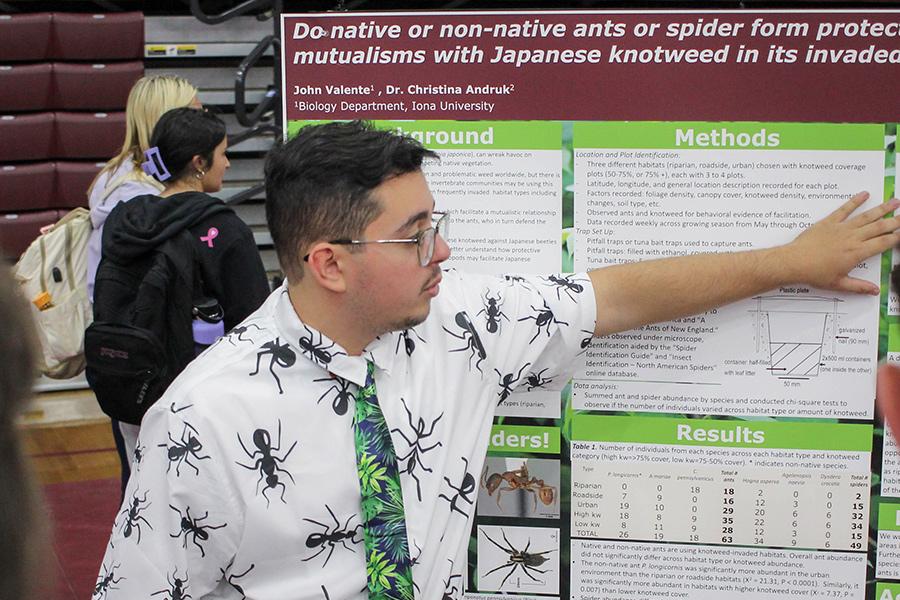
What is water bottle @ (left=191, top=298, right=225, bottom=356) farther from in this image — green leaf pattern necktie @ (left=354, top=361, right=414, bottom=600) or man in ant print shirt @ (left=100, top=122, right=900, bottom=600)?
green leaf pattern necktie @ (left=354, top=361, right=414, bottom=600)

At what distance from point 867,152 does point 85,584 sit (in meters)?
3.43

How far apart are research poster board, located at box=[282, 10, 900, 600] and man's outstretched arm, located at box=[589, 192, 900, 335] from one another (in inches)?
1.2

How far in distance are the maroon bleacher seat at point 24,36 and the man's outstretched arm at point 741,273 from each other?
5944 mm

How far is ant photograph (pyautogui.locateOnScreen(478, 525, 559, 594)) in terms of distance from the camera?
222cm

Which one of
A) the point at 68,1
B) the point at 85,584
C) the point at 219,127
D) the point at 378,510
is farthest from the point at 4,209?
the point at 378,510

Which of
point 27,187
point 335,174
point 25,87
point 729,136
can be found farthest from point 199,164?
point 25,87

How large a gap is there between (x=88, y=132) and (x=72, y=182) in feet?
1.09

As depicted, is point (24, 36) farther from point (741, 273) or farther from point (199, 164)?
point (741, 273)

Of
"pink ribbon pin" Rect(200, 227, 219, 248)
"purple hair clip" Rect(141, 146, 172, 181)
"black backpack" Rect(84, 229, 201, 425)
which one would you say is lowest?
"black backpack" Rect(84, 229, 201, 425)

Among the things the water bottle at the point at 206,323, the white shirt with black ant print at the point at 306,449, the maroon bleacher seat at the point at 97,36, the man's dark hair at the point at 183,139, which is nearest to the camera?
the white shirt with black ant print at the point at 306,449

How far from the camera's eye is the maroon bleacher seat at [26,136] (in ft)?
23.0

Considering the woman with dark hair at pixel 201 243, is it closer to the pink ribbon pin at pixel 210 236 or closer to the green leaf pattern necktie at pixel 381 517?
the pink ribbon pin at pixel 210 236

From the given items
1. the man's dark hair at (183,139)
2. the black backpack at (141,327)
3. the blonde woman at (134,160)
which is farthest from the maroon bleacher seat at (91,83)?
the black backpack at (141,327)

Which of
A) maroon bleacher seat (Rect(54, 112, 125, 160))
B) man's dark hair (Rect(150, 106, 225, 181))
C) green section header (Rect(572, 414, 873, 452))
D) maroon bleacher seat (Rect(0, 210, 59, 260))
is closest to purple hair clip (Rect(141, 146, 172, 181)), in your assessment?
man's dark hair (Rect(150, 106, 225, 181))
